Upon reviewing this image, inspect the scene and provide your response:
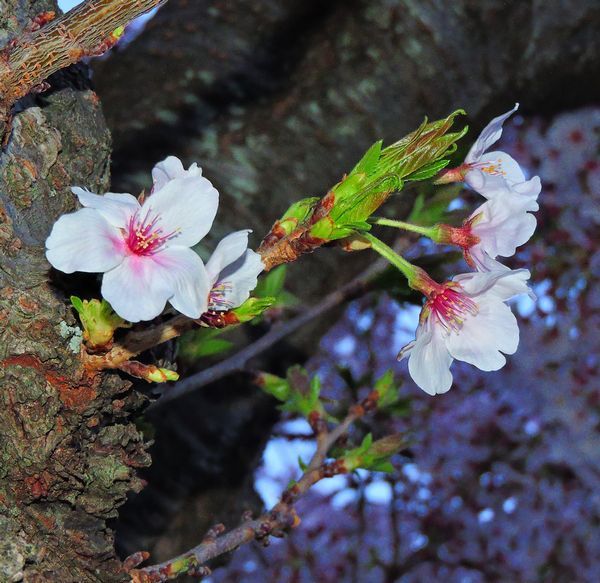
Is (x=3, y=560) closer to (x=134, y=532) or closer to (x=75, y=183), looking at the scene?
(x=75, y=183)

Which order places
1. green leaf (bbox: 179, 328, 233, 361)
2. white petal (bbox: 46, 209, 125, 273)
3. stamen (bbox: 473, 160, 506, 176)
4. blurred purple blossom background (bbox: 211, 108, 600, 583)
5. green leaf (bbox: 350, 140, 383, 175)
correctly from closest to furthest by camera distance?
white petal (bbox: 46, 209, 125, 273) → green leaf (bbox: 350, 140, 383, 175) → stamen (bbox: 473, 160, 506, 176) → green leaf (bbox: 179, 328, 233, 361) → blurred purple blossom background (bbox: 211, 108, 600, 583)

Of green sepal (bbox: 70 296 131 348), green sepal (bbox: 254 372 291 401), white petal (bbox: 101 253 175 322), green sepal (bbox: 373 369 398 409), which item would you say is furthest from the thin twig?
white petal (bbox: 101 253 175 322)

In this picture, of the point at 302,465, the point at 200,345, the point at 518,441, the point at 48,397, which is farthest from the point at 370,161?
the point at 518,441

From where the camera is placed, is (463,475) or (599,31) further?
(463,475)

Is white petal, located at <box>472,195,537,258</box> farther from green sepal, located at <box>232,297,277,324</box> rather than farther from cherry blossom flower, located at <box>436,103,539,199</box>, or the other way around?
green sepal, located at <box>232,297,277,324</box>

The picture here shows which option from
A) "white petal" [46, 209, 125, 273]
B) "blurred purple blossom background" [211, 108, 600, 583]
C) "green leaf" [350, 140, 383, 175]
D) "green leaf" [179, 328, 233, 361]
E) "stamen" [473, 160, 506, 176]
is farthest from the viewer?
"blurred purple blossom background" [211, 108, 600, 583]

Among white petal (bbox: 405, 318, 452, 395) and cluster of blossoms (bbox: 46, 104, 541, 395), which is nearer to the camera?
cluster of blossoms (bbox: 46, 104, 541, 395)

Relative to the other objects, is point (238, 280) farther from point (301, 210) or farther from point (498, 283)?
point (498, 283)

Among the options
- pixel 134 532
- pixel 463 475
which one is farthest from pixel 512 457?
pixel 134 532
